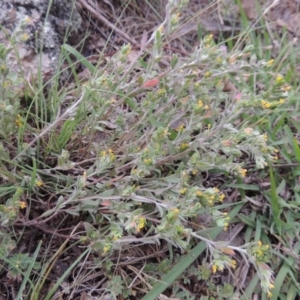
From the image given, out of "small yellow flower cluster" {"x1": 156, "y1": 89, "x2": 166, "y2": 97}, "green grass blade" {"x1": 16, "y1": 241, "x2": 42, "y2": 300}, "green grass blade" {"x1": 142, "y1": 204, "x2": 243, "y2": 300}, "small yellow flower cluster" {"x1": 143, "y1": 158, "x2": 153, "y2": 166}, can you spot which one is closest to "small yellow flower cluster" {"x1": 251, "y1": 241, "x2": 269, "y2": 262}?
"green grass blade" {"x1": 142, "y1": 204, "x2": 243, "y2": 300}

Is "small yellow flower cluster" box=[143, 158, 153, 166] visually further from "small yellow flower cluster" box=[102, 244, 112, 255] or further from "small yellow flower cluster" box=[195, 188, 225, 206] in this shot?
"small yellow flower cluster" box=[102, 244, 112, 255]

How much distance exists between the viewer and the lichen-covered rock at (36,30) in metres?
1.82

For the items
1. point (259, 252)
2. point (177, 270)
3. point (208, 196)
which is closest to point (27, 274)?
point (177, 270)

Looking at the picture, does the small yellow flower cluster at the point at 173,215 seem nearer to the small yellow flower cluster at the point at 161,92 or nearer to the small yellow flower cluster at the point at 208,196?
the small yellow flower cluster at the point at 208,196

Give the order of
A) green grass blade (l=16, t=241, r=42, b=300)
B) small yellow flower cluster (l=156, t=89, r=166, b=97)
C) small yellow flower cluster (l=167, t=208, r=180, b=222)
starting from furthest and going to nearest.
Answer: small yellow flower cluster (l=156, t=89, r=166, b=97) < green grass blade (l=16, t=241, r=42, b=300) < small yellow flower cluster (l=167, t=208, r=180, b=222)

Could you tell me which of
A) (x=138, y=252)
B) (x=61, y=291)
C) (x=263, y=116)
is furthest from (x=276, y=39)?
(x=61, y=291)

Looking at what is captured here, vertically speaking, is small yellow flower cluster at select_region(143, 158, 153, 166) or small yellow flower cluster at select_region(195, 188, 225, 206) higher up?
small yellow flower cluster at select_region(143, 158, 153, 166)

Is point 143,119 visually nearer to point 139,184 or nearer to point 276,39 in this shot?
point 139,184

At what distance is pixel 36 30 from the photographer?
189 centimetres

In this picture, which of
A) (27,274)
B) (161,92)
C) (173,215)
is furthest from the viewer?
(161,92)

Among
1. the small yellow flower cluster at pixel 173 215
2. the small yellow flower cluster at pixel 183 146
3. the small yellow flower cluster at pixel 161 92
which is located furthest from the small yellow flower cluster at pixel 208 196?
the small yellow flower cluster at pixel 161 92

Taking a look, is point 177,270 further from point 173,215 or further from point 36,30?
point 36,30

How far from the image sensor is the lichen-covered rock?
1816 mm

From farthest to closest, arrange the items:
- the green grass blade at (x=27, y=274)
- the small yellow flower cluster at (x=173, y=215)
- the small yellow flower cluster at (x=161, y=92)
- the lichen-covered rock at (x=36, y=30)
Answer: the lichen-covered rock at (x=36, y=30) < the small yellow flower cluster at (x=161, y=92) < the green grass blade at (x=27, y=274) < the small yellow flower cluster at (x=173, y=215)
